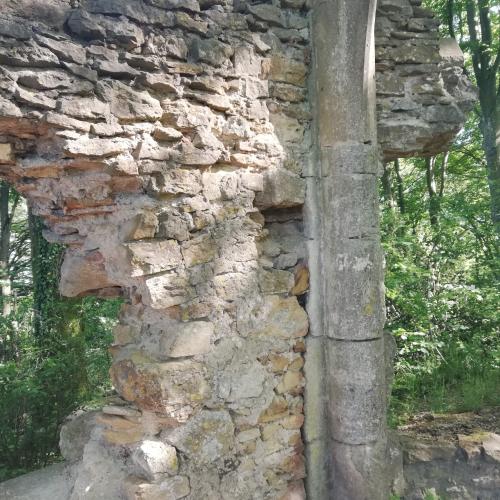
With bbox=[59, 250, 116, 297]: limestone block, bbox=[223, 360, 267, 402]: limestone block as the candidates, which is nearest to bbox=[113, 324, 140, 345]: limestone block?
bbox=[59, 250, 116, 297]: limestone block

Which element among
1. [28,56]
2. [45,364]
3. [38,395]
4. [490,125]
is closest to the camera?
[28,56]

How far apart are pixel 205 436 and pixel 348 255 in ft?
4.23

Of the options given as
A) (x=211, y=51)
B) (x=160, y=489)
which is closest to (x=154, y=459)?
(x=160, y=489)

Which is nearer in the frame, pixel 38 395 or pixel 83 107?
pixel 83 107

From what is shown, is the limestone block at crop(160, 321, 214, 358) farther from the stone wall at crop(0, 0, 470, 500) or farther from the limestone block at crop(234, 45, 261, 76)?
the limestone block at crop(234, 45, 261, 76)

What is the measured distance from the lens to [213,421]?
2.46 meters

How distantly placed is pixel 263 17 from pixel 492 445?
3.16 metres

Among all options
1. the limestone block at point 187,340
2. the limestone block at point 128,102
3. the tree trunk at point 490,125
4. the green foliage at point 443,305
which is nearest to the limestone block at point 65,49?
the limestone block at point 128,102

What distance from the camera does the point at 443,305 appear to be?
610 centimetres

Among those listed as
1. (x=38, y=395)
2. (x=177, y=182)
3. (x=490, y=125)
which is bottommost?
(x=38, y=395)

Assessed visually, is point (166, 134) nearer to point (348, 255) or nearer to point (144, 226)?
point (144, 226)

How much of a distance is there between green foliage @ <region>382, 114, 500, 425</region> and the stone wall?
2651 mm

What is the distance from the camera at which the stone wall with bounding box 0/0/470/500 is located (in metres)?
2.12

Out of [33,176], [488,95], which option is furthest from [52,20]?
[488,95]
